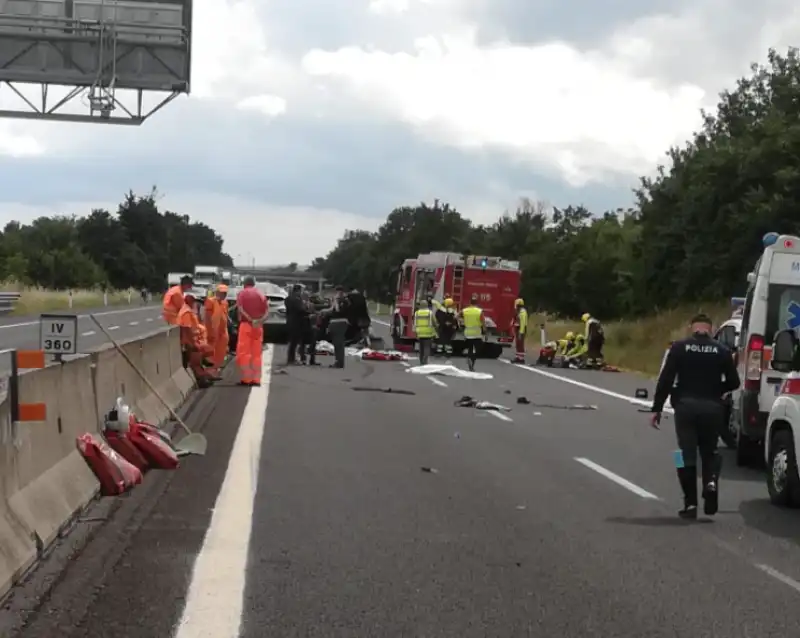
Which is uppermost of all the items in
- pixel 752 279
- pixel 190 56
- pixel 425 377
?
pixel 190 56

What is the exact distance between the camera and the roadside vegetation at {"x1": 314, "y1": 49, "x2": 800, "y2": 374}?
148 feet

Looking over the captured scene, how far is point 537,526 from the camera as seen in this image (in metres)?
9.40

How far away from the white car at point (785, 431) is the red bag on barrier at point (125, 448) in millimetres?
5527

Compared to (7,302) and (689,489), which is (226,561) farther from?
(7,302)

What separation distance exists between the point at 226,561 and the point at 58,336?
3.03 meters

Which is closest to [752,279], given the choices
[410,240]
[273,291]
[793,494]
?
[793,494]

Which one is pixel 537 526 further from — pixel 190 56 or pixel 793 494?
pixel 190 56

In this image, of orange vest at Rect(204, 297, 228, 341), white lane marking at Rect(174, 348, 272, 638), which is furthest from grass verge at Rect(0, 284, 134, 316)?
white lane marking at Rect(174, 348, 272, 638)

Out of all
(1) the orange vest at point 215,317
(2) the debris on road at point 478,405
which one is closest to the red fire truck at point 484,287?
(1) the orange vest at point 215,317

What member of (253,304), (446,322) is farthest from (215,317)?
(446,322)

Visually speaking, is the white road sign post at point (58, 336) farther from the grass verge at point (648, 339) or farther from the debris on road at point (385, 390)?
the grass verge at point (648, 339)

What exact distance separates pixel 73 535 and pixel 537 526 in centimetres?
331

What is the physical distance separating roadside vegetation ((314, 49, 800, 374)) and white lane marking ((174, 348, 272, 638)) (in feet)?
74.1

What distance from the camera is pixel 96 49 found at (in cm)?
2528
